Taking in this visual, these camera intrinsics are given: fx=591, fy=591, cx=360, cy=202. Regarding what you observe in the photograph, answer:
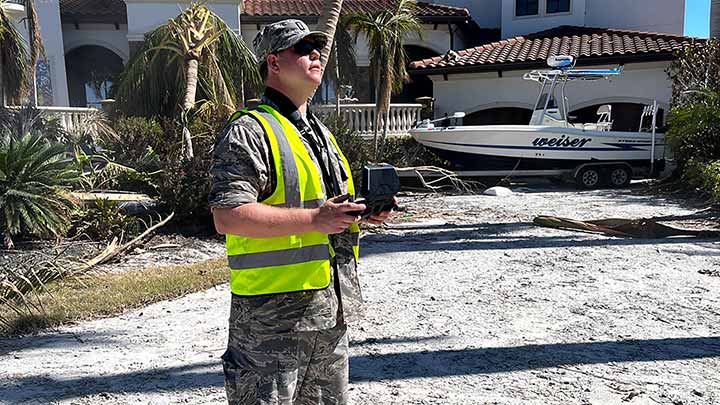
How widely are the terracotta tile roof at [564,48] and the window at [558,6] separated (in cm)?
100

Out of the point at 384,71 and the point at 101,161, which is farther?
the point at 384,71

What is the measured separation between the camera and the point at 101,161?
1005 centimetres

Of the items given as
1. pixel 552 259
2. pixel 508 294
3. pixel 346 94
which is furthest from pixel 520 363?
pixel 346 94

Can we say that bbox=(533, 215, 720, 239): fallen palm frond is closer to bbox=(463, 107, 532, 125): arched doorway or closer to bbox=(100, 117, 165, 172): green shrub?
bbox=(100, 117, 165, 172): green shrub

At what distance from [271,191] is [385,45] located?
38.8ft

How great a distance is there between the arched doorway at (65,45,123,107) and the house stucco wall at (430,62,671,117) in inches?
413

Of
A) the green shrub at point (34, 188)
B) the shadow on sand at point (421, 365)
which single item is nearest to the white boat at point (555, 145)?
the green shrub at point (34, 188)

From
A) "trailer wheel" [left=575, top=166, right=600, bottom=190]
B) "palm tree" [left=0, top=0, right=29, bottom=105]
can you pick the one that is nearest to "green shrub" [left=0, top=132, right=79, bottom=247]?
"palm tree" [left=0, top=0, right=29, bottom=105]

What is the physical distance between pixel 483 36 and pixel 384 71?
9.47 metres

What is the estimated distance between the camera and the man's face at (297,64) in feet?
7.18

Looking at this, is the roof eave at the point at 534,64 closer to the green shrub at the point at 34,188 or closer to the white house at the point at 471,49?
the white house at the point at 471,49

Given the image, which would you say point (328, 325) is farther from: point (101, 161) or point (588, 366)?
point (101, 161)

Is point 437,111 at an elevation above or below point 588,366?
above

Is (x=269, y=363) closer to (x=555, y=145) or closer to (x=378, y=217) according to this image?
(x=378, y=217)
